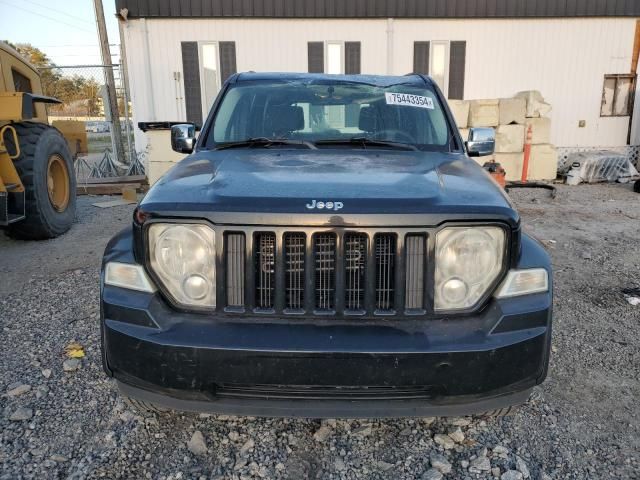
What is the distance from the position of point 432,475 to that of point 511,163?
10180 mm

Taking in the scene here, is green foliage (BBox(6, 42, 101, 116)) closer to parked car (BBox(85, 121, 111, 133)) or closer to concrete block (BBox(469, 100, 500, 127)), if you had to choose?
parked car (BBox(85, 121, 111, 133))

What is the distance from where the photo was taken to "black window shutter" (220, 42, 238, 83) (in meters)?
12.0

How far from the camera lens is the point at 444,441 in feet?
7.91

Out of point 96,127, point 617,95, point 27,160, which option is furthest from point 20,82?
point 96,127

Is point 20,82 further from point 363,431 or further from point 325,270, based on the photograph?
point 363,431

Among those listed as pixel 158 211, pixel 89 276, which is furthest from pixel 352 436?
pixel 89 276

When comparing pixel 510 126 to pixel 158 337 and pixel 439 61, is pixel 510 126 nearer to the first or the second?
pixel 439 61

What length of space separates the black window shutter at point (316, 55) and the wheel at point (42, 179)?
23.1 ft

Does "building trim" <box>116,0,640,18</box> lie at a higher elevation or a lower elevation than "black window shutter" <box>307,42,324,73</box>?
higher

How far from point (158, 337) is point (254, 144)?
Result: 1.47 meters

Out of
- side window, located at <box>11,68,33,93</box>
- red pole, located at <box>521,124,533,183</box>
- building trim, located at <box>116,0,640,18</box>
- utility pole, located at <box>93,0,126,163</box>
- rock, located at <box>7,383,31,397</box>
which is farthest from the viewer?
utility pole, located at <box>93,0,126,163</box>

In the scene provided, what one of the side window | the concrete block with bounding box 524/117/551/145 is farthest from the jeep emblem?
the concrete block with bounding box 524/117/551/145

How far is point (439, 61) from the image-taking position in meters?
12.6

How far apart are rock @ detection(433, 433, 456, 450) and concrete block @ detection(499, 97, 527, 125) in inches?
390
